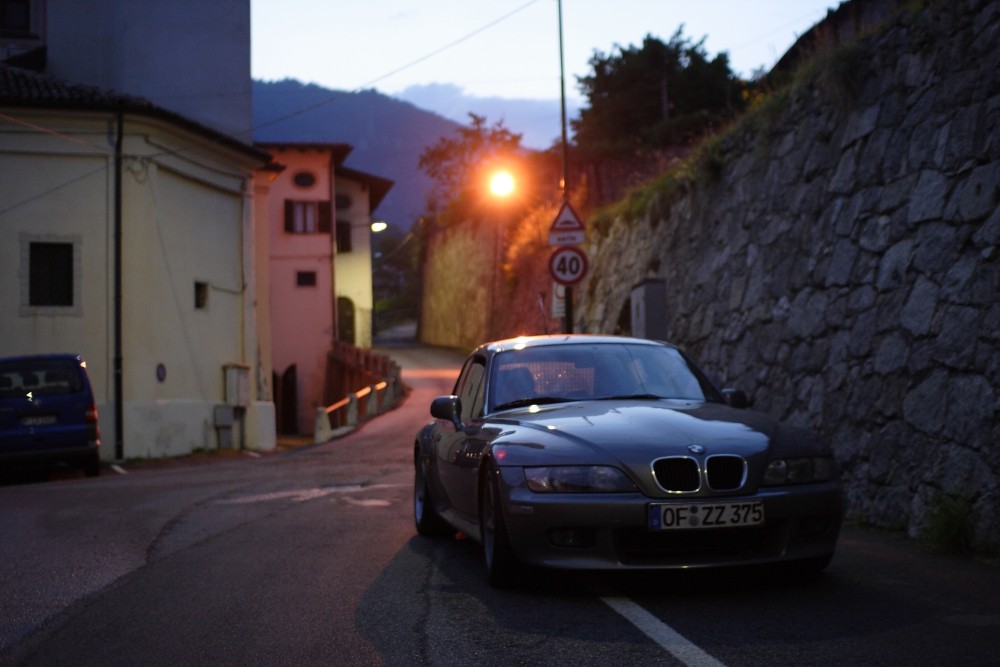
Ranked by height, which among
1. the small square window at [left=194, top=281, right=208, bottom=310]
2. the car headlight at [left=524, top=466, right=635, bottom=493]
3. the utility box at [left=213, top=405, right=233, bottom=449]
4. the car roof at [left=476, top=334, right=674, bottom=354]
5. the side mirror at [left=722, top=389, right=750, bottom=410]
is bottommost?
the utility box at [left=213, top=405, right=233, bottom=449]

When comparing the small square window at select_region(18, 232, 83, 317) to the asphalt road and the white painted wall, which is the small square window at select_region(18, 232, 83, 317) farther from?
the asphalt road

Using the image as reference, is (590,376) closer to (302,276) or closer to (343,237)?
(302,276)

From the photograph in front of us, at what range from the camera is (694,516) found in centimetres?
600

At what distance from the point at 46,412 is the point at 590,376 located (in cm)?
1304

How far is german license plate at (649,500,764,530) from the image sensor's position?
5980 mm

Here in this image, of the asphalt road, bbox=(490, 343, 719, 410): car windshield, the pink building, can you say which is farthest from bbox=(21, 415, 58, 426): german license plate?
the pink building

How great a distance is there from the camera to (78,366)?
62.0 feet

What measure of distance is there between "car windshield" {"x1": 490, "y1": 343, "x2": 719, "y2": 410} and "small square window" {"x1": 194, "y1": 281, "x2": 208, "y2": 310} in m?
21.8

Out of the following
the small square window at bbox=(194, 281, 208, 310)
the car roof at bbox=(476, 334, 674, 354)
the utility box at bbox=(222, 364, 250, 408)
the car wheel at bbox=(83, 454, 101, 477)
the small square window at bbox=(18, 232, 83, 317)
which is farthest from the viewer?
the utility box at bbox=(222, 364, 250, 408)

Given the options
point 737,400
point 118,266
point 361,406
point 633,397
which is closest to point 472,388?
point 633,397

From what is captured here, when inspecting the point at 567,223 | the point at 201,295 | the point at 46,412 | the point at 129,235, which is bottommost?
the point at 46,412

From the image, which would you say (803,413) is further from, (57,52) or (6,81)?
(57,52)

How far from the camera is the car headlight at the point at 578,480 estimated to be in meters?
6.07

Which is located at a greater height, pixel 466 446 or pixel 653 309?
pixel 653 309
